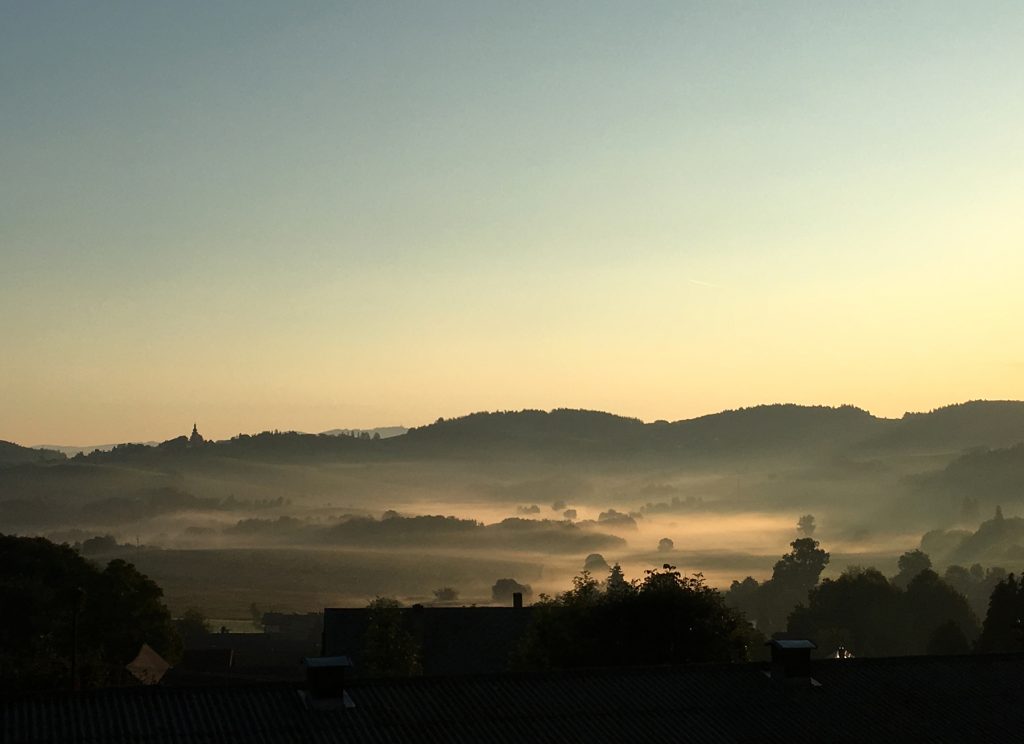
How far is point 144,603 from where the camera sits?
96.1 m

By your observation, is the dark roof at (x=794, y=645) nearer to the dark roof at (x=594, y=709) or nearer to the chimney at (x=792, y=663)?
the chimney at (x=792, y=663)

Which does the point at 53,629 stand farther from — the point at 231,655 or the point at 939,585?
the point at 939,585

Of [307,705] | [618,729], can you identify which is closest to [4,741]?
[307,705]

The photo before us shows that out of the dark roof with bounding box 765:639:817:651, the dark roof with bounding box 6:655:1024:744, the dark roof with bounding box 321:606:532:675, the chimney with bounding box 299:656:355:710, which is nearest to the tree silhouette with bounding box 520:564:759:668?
the dark roof with bounding box 321:606:532:675

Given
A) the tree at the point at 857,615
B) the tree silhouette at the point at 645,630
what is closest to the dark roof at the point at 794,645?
the tree silhouette at the point at 645,630

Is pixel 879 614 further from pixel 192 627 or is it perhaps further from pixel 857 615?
pixel 192 627

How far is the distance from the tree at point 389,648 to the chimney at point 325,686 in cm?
3390

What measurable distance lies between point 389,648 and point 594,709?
34948 millimetres

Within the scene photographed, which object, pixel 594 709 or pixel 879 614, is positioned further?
pixel 879 614

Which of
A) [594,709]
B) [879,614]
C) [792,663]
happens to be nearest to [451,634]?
[792,663]

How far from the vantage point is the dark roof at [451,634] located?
2886 inches

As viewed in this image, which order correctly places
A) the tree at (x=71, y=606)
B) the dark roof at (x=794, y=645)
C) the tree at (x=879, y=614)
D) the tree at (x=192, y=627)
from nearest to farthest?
the dark roof at (x=794, y=645) < the tree at (x=71, y=606) < the tree at (x=879, y=614) < the tree at (x=192, y=627)

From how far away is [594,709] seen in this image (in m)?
36.0

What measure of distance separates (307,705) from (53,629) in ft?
209
